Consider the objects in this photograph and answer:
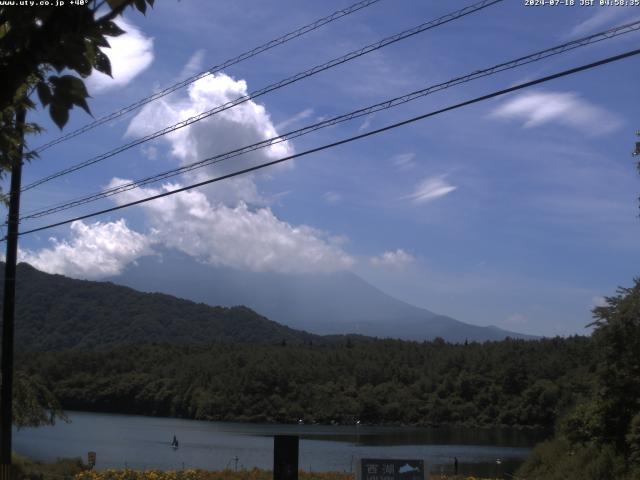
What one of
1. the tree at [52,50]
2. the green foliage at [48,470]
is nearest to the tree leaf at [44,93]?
the tree at [52,50]

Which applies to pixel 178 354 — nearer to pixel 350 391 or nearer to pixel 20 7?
pixel 350 391

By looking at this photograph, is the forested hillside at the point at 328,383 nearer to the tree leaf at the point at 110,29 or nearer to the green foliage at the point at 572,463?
the green foliage at the point at 572,463

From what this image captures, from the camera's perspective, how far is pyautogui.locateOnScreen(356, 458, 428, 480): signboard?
9.65m

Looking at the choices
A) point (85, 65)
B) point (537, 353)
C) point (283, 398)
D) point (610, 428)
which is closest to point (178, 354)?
point (283, 398)

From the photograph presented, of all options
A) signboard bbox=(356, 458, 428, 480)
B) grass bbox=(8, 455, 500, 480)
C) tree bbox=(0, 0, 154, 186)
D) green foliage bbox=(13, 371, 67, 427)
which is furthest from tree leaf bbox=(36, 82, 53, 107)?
green foliage bbox=(13, 371, 67, 427)

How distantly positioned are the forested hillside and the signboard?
90.1 m

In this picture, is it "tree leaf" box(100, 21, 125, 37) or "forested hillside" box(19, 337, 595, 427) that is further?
"forested hillside" box(19, 337, 595, 427)

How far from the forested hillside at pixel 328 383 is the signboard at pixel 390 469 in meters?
90.1

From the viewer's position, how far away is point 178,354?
135 m

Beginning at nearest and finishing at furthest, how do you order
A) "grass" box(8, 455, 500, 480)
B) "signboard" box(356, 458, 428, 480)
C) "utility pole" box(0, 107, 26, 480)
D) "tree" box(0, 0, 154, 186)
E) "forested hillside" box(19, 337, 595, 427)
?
"tree" box(0, 0, 154, 186)
"signboard" box(356, 458, 428, 480)
"utility pole" box(0, 107, 26, 480)
"grass" box(8, 455, 500, 480)
"forested hillside" box(19, 337, 595, 427)

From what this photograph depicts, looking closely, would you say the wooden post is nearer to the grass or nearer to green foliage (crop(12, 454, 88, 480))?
the grass

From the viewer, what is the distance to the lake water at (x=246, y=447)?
44.0 meters

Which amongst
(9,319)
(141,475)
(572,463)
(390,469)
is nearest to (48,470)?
(141,475)

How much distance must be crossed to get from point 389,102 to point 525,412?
9031cm
